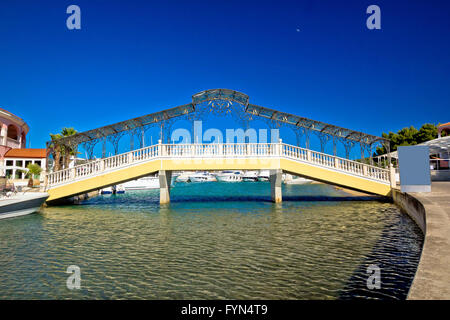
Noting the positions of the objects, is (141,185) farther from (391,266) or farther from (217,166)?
(391,266)

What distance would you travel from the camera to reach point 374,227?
1042cm

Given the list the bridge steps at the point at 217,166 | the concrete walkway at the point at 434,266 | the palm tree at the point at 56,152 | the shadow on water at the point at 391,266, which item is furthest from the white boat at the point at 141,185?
the concrete walkway at the point at 434,266

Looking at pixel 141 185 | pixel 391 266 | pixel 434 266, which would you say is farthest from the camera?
pixel 141 185

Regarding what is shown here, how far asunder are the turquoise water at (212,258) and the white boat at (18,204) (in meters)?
2.12

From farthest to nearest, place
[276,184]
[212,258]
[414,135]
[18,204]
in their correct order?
[414,135]
[276,184]
[18,204]
[212,258]

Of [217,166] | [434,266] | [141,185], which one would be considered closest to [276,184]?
[217,166]

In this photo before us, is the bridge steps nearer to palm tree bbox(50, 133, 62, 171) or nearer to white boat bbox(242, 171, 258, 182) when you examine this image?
palm tree bbox(50, 133, 62, 171)

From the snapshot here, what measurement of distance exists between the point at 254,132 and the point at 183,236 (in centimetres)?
1142

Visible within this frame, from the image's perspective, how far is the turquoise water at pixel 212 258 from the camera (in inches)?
200

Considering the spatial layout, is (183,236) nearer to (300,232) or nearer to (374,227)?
(300,232)

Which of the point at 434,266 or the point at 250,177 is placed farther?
the point at 250,177

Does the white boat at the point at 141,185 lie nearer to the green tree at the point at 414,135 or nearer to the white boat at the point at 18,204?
the white boat at the point at 18,204

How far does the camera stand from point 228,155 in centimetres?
1864

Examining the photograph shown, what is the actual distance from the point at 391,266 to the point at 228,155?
43.3 feet
